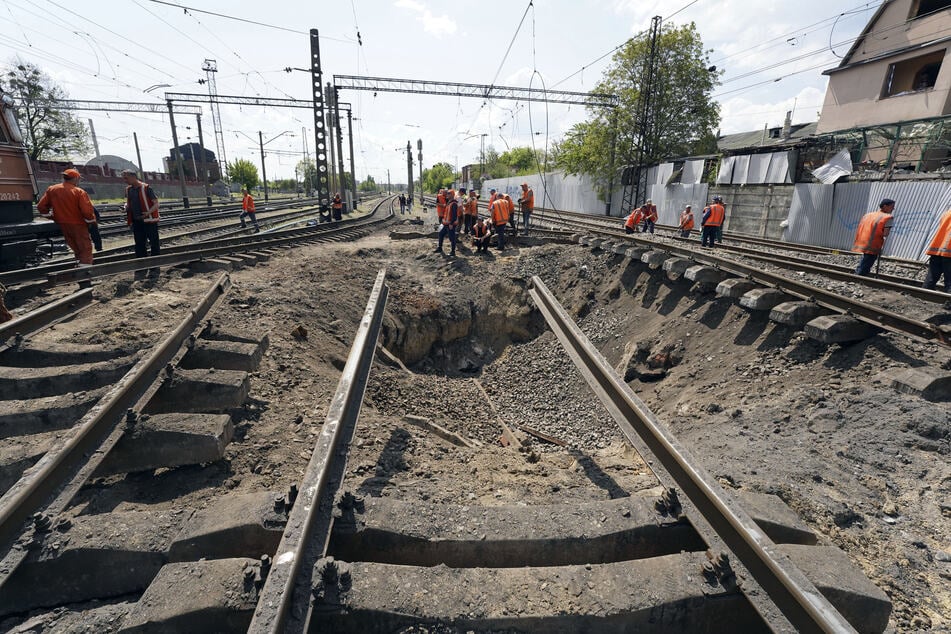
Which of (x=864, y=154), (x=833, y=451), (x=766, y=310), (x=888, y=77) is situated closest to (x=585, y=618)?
(x=833, y=451)

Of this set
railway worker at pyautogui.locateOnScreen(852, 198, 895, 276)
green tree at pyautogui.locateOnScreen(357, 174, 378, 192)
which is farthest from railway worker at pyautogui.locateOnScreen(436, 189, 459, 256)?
green tree at pyautogui.locateOnScreen(357, 174, 378, 192)

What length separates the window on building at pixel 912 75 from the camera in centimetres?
2186

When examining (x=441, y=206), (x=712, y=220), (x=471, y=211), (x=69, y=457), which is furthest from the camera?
(x=471, y=211)

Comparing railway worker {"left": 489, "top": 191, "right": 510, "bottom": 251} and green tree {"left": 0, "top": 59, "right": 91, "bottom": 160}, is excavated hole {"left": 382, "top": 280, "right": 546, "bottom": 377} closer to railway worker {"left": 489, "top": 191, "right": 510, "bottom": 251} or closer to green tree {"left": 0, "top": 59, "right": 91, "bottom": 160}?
railway worker {"left": 489, "top": 191, "right": 510, "bottom": 251}

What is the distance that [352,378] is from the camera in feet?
11.2

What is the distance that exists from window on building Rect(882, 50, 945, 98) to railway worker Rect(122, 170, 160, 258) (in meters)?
33.3

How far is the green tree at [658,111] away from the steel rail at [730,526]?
30.5 metres

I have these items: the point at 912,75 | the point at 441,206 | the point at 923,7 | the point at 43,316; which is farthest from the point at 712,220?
the point at 923,7

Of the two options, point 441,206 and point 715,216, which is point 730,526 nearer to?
point 715,216

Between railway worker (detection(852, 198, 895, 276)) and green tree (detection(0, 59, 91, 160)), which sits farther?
green tree (detection(0, 59, 91, 160))

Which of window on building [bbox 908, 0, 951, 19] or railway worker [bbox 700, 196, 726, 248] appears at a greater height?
window on building [bbox 908, 0, 951, 19]

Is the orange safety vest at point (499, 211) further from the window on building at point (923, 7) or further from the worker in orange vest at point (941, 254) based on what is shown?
the window on building at point (923, 7)

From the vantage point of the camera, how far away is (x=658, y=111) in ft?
105

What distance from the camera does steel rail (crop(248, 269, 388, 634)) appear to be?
1.64m
